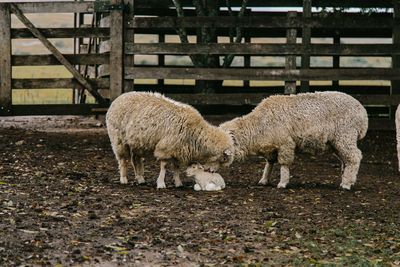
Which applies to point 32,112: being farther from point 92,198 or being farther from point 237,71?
point 92,198

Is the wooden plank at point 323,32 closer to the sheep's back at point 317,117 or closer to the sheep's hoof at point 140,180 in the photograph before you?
the sheep's back at point 317,117

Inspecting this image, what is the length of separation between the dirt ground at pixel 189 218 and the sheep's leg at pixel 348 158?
Answer: 15 cm

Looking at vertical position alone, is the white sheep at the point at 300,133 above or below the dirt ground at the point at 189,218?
above

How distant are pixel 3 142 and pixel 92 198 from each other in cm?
508

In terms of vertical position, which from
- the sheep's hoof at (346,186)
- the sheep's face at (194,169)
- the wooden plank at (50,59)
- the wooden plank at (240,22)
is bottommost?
the sheep's hoof at (346,186)

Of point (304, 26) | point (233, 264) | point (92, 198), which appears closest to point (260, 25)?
point (304, 26)

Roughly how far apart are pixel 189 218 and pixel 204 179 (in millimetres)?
1814

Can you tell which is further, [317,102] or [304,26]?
[304,26]

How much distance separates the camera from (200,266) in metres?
6.80

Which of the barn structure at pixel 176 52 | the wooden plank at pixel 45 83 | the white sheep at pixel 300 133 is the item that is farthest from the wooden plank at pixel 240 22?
the white sheep at pixel 300 133

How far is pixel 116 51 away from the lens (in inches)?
589

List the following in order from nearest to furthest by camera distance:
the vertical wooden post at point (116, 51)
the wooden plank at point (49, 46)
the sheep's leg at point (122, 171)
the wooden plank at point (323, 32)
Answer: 1. the sheep's leg at point (122, 171)
2. the wooden plank at point (49, 46)
3. the vertical wooden post at point (116, 51)
4. the wooden plank at point (323, 32)

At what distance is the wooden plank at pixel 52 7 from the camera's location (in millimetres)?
14711

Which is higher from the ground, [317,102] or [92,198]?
[317,102]
